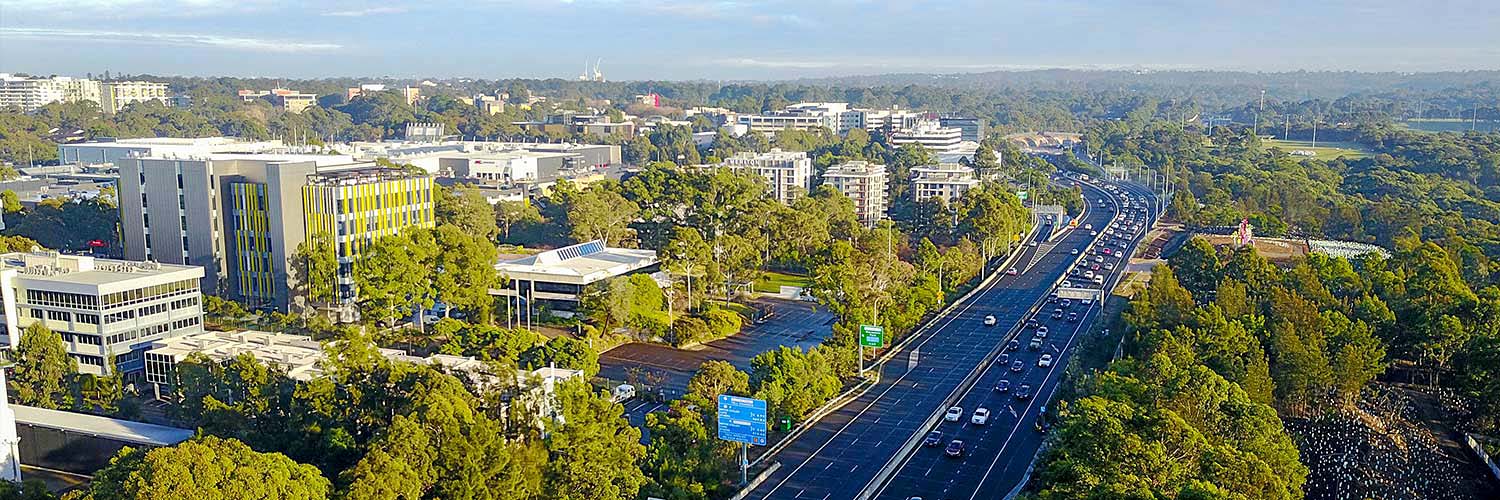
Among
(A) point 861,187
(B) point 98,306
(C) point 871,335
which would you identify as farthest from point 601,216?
(A) point 861,187

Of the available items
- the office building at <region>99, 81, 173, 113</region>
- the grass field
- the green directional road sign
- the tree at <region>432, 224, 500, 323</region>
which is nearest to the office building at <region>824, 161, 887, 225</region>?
the tree at <region>432, 224, 500, 323</region>

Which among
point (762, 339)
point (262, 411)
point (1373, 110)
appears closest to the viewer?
point (262, 411)

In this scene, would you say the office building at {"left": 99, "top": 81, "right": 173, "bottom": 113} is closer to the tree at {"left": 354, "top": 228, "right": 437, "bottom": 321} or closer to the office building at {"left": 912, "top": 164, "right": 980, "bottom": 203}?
the office building at {"left": 912, "top": 164, "right": 980, "bottom": 203}

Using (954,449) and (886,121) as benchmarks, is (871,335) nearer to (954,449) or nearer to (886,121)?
(954,449)

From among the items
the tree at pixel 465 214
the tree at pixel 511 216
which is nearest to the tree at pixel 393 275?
the tree at pixel 465 214

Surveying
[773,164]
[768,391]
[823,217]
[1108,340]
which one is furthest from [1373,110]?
[768,391]

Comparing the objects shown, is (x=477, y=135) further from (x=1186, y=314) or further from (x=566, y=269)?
(x=1186, y=314)
